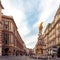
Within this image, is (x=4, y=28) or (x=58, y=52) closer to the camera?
(x=58, y=52)

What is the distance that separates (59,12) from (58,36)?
11031 millimetres

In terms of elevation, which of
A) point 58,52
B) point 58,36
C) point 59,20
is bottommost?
point 58,52

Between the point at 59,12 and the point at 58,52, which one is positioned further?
the point at 59,12

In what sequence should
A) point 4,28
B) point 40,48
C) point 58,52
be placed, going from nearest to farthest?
point 58,52 → point 40,48 → point 4,28

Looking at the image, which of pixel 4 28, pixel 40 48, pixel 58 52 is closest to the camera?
pixel 58 52

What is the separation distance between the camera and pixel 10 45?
110m

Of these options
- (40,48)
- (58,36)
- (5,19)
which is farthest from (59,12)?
(5,19)

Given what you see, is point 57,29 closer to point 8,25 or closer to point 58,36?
point 58,36

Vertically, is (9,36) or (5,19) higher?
(5,19)

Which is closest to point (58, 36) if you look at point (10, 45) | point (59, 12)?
point (59, 12)

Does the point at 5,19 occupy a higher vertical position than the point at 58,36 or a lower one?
higher

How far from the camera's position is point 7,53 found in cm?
11012

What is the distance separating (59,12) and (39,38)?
1730 centimetres

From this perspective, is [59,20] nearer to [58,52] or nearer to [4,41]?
[58,52]
